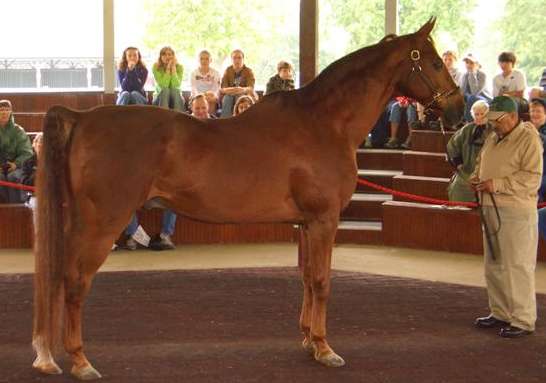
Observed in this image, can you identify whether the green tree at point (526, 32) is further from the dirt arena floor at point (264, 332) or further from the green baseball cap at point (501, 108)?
the green baseball cap at point (501, 108)

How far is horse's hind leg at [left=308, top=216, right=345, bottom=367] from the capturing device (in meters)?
5.15

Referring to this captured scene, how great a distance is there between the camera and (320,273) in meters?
5.17

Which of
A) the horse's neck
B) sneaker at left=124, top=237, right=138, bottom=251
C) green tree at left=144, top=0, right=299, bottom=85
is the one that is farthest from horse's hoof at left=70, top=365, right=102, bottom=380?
green tree at left=144, top=0, right=299, bottom=85

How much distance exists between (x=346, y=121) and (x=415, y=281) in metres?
2.30

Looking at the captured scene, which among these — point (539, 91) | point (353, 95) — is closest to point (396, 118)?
point (539, 91)

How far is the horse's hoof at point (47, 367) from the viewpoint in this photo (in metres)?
4.77

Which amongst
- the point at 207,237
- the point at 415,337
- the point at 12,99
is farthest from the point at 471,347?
the point at 12,99

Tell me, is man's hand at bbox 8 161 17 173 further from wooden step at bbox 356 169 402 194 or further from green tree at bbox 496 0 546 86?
green tree at bbox 496 0 546 86

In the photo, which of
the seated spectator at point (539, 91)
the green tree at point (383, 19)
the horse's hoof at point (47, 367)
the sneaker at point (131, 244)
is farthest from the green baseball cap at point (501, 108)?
the green tree at point (383, 19)

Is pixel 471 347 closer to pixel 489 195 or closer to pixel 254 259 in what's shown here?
pixel 489 195

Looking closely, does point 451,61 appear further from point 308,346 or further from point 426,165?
point 308,346

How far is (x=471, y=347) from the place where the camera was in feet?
18.0

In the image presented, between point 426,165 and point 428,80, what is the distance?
4.16 meters

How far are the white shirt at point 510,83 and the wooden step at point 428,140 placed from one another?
2.72ft
